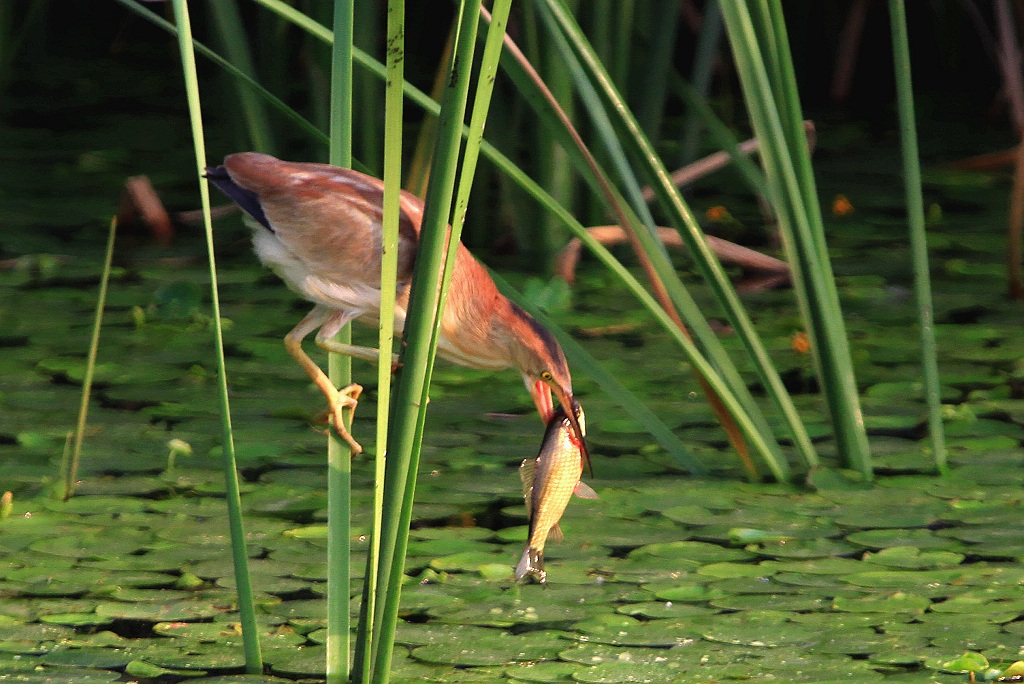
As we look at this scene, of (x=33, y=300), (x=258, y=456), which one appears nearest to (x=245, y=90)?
(x=33, y=300)

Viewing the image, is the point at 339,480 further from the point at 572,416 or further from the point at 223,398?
the point at 572,416

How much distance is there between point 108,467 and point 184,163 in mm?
2847

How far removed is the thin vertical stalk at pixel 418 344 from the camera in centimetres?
189

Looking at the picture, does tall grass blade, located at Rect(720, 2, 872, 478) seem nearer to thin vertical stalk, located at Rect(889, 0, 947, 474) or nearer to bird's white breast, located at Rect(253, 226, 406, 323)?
thin vertical stalk, located at Rect(889, 0, 947, 474)

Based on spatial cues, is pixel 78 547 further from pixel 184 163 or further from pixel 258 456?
pixel 184 163

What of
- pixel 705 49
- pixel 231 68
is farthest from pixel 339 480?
pixel 705 49

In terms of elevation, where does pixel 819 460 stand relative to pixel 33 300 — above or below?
below

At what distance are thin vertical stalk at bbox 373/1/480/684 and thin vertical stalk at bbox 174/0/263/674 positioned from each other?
0.22 metres

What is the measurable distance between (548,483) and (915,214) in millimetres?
1173

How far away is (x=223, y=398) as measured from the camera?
7.12ft

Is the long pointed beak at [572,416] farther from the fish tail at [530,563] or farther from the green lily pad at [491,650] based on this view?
the green lily pad at [491,650]

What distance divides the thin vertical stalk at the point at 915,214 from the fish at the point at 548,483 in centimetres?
98

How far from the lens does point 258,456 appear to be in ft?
11.9

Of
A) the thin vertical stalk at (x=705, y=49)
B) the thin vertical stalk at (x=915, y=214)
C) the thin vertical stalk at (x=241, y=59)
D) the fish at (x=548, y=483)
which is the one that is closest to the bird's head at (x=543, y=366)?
the fish at (x=548, y=483)
